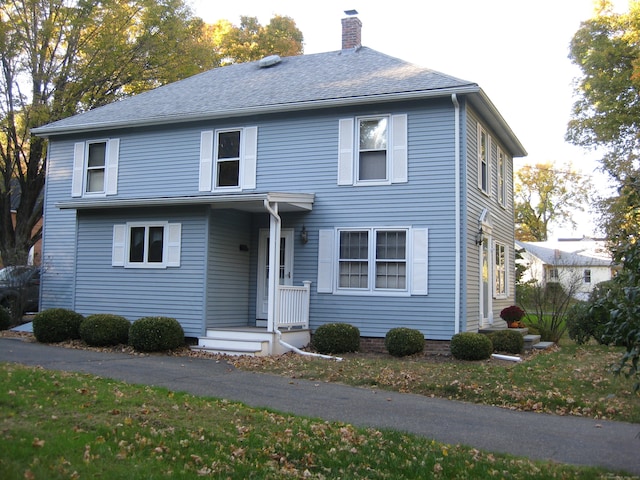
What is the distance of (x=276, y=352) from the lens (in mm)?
13133

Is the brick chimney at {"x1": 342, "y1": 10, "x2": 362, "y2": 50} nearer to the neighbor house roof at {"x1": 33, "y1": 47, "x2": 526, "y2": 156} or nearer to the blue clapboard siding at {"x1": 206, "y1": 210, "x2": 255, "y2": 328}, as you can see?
the neighbor house roof at {"x1": 33, "y1": 47, "x2": 526, "y2": 156}

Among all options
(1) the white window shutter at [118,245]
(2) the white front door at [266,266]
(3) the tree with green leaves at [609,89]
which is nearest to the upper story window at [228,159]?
(2) the white front door at [266,266]

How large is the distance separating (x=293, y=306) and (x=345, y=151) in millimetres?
3803

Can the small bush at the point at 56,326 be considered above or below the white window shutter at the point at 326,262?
below

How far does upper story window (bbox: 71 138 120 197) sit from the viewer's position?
1705 cm

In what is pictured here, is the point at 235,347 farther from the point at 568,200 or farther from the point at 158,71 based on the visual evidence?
the point at 568,200

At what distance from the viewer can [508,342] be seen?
43.8 feet

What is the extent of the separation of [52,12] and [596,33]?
2183 cm

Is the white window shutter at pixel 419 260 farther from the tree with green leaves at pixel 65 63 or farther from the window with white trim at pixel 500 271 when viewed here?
the tree with green leaves at pixel 65 63

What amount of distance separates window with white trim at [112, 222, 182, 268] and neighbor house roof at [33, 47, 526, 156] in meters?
3.00

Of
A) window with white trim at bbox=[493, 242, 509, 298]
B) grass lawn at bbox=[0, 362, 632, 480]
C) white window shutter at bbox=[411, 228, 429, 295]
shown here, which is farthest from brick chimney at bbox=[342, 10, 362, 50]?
grass lawn at bbox=[0, 362, 632, 480]

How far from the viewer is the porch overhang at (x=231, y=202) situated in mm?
13266

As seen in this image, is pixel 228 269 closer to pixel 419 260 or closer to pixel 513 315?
pixel 419 260

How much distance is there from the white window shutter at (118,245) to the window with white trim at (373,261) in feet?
15.9
